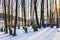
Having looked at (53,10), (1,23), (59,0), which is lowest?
(1,23)

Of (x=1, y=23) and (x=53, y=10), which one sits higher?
Result: (x=53, y=10)

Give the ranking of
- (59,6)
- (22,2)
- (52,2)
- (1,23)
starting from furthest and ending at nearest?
(59,6) → (52,2) → (1,23) → (22,2)

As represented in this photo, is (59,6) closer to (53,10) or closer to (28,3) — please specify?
(53,10)

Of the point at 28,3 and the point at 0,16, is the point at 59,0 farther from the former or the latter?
the point at 0,16

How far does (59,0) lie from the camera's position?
80.7 feet

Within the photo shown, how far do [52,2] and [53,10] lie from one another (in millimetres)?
1372

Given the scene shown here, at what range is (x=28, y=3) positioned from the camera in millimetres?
17297

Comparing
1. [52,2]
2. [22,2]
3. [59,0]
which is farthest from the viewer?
[59,0]

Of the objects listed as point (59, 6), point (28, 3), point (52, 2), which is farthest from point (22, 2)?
point (59, 6)

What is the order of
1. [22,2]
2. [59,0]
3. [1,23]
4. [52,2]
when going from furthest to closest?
[59,0]
[52,2]
[1,23]
[22,2]

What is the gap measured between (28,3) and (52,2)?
21.9ft

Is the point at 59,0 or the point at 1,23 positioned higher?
the point at 59,0

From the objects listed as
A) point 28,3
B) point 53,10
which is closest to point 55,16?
point 53,10

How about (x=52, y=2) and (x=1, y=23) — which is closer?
(x=1, y=23)
